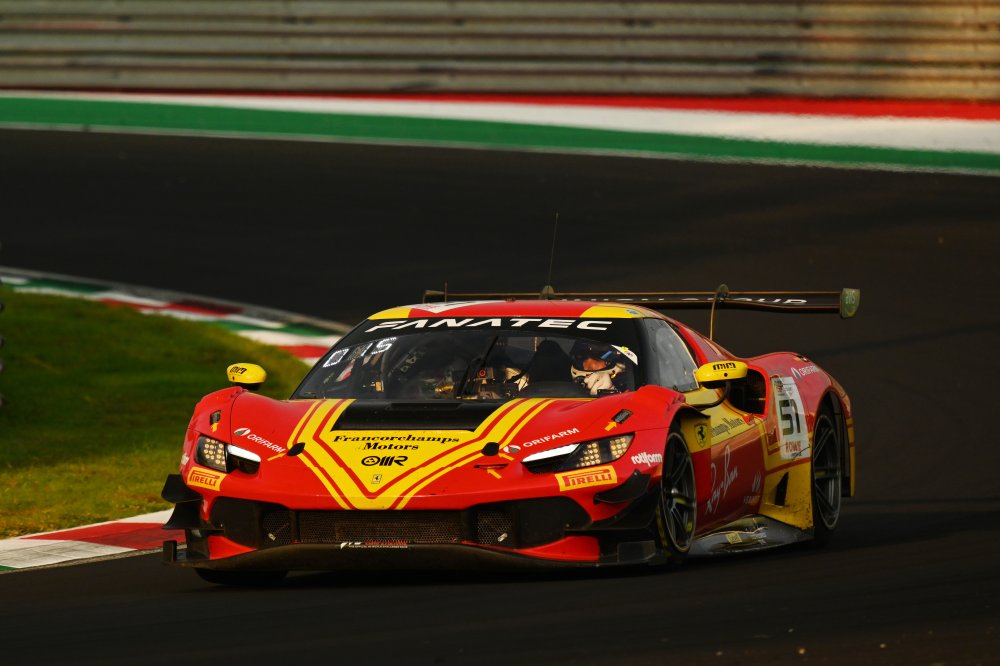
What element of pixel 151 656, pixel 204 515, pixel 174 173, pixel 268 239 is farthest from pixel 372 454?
pixel 174 173

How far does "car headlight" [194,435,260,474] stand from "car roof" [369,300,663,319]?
50.8 inches

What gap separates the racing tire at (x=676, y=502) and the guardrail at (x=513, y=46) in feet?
55.8

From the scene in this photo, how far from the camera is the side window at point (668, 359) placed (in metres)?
8.32

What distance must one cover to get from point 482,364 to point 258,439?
3.70 feet

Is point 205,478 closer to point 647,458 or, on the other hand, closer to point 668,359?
point 647,458

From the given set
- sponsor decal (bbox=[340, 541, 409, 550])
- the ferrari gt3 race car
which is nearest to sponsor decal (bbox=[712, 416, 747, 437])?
the ferrari gt3 race car

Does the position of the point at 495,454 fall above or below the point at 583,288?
below

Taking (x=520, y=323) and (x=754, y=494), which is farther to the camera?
(x=754, y=494)

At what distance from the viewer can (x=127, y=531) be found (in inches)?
376

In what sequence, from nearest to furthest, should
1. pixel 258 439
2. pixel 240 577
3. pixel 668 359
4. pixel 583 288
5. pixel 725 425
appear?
pixel 258 439
pixel 240 577
pixel 725 425
pixel 668 359
pixel 583 288

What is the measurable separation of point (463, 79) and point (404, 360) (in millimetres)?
17468

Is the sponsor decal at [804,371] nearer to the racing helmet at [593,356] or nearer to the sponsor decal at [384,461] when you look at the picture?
the racing helmet at [593,356]

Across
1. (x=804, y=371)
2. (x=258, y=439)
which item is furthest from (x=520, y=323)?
(x=804, y=371)

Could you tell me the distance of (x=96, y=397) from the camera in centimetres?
1381
